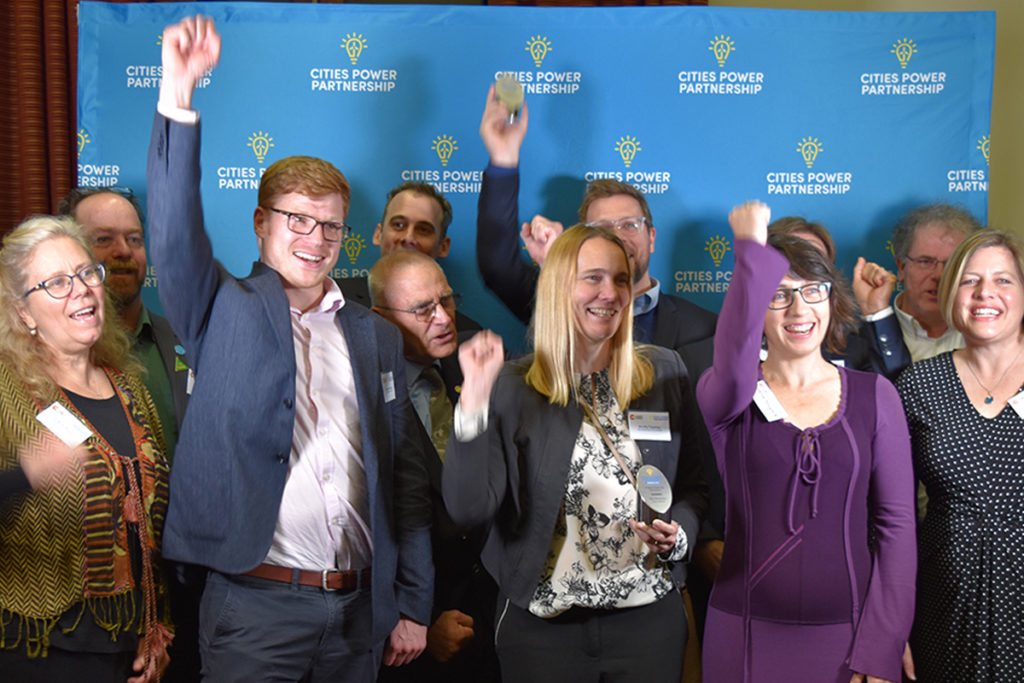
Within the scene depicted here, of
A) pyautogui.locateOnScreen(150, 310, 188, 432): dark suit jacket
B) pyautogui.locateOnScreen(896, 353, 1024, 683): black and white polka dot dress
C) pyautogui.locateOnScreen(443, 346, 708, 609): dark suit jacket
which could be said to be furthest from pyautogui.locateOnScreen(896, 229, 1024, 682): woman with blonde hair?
pyautogui.locateOnScreen(150, 310, 188, 432): dark suit jacket

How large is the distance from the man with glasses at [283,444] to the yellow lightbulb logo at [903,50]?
2599mm

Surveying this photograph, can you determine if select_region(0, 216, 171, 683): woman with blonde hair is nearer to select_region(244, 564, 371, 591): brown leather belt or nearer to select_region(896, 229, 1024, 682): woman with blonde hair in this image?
select_region(244, 564, 371, 591): brown leather belt

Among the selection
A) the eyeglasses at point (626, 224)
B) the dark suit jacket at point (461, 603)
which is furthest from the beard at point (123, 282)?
the eyeglasses at point (626, 224)

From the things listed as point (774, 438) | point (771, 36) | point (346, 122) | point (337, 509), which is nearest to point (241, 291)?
point (337, 509)

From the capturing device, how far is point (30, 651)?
186 cm

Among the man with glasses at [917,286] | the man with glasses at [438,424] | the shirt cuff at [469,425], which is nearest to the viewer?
the shirt cuff at [469,425]

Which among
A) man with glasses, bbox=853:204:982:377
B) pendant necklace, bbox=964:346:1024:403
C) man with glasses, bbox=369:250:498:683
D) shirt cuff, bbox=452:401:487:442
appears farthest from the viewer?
man with glasses, bbox=853:204:982:377

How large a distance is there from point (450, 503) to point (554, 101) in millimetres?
2150

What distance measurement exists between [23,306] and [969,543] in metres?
2.54

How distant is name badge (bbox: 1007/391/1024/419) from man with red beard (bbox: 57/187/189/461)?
8.04 ft

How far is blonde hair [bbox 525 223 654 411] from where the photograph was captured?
2.06 metres

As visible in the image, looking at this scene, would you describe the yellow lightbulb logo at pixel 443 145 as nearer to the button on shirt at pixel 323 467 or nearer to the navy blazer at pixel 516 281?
the navy blazer at pixel 516 281

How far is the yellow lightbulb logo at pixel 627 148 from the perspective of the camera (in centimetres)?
345

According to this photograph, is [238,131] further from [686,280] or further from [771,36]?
[771,36]
